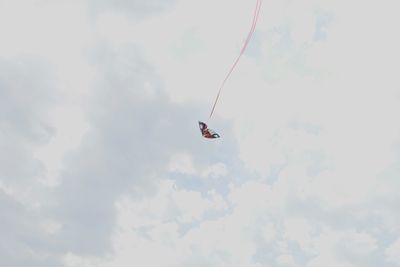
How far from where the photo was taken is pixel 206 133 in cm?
4778
